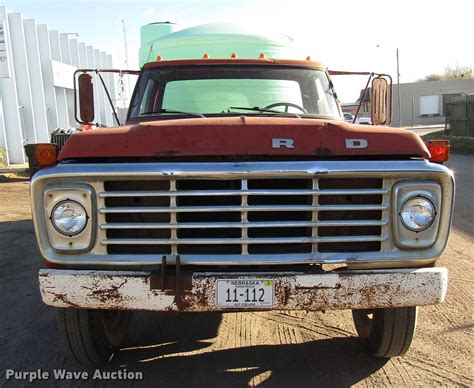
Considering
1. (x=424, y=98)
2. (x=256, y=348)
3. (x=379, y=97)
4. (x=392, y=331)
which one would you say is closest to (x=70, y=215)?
(x=256, y=348)

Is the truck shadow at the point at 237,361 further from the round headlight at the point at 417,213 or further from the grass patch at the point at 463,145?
the grass patch at the point at 463,145

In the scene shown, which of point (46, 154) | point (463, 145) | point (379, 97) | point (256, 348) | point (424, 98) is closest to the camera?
point (46, 154)

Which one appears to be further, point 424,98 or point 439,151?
point 424,98

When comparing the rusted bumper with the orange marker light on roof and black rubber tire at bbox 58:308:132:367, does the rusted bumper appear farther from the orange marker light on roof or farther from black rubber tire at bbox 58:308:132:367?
the orange marker light on roof

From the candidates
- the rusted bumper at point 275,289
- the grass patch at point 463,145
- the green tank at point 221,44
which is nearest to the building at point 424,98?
the grass patch at point 463,145

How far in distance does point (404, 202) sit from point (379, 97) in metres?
2.28

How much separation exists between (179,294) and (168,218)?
0.42m

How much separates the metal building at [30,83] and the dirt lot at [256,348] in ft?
39.4

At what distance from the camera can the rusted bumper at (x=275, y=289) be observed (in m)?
2.47

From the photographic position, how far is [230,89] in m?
4.15

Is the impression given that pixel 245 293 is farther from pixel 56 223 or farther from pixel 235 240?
pixel 56 223

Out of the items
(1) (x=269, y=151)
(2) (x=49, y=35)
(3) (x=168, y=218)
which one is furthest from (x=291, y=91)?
(2) (x=49, y=35)

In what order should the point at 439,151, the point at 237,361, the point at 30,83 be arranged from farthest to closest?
the point at 30,83 → the point at 237,361 → the point at 439,151

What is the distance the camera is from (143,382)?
2875mm
